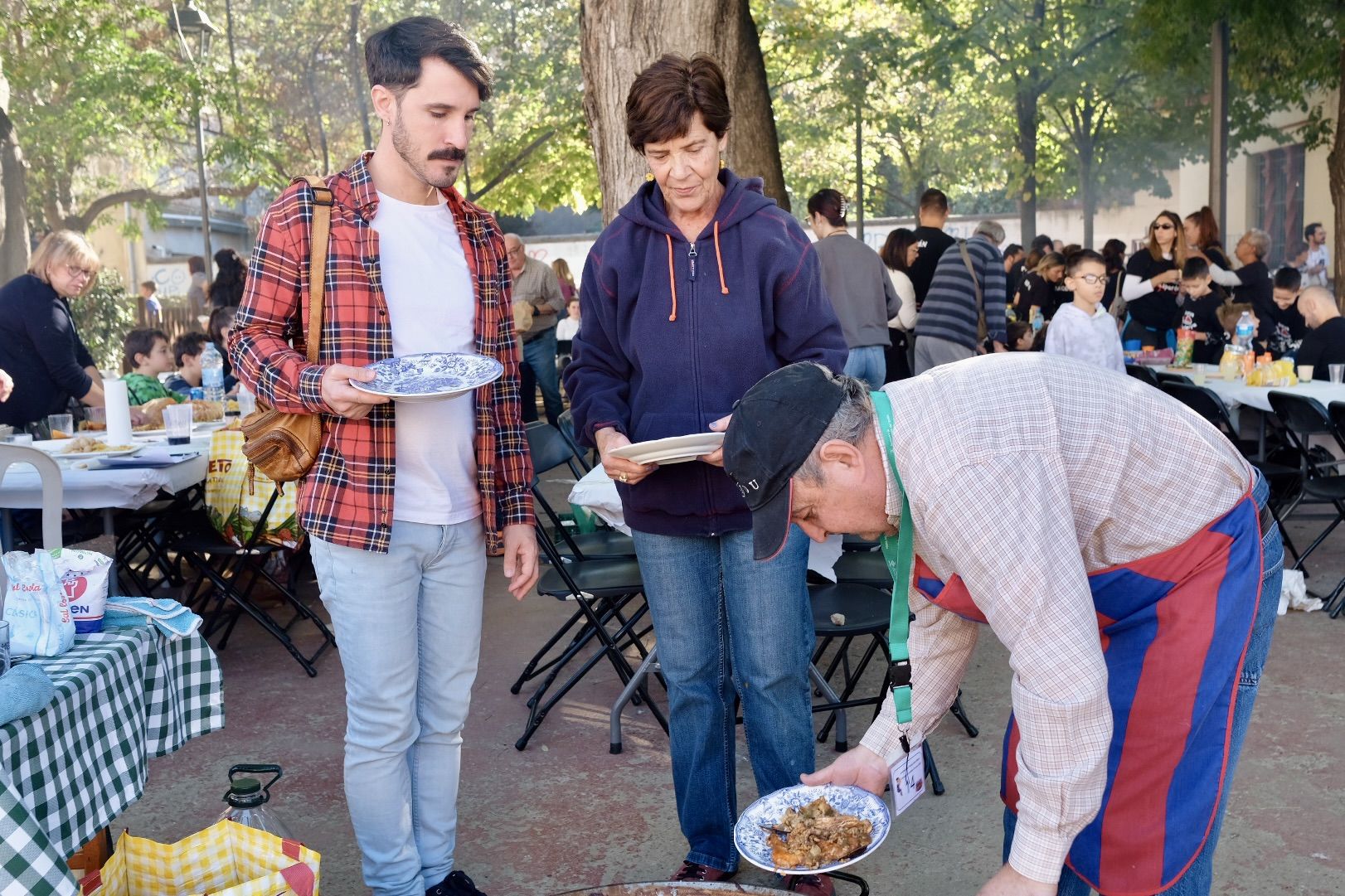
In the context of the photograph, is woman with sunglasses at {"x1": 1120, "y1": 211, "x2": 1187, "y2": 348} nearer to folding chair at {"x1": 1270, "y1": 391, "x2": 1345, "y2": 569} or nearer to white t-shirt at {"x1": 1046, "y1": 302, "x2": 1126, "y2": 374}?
white t-shirt at {"x1": 1046, "y1": 302, "x2": 1126, "y2": 374}

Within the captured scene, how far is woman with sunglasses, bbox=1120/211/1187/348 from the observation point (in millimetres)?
9219

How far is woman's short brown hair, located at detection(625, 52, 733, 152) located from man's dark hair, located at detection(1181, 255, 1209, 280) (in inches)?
261

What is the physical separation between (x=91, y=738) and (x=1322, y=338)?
6891mm

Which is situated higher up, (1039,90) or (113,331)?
Result: (1039,90)

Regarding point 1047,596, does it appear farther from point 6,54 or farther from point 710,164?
point 6,54

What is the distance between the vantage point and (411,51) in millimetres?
2738

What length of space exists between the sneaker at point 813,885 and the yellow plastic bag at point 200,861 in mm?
1182

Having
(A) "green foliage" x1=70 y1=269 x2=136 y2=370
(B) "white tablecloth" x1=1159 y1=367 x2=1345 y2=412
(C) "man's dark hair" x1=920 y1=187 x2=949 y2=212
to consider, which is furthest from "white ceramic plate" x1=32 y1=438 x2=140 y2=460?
(A) "green foliage" x1=70 y1=269 x2=136 y2=370

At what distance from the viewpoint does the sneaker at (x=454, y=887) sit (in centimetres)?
315

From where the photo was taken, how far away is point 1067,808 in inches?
70.3

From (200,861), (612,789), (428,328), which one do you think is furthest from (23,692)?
(612,789)

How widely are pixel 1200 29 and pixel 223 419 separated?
11.1 metres

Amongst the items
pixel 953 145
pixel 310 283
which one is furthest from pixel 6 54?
pixel 953 145

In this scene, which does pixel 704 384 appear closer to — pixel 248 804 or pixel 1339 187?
pixel 248 804
